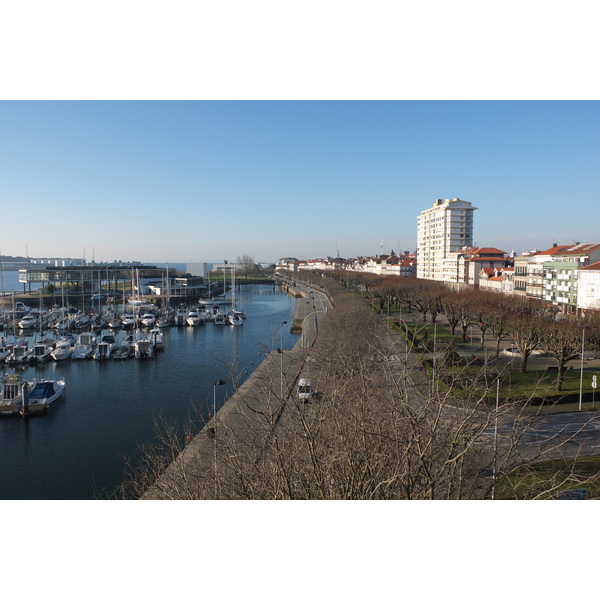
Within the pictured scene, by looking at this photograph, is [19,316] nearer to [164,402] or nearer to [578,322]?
[164,402]

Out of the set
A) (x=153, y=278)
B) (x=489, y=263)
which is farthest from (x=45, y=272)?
(x=489, y=263)

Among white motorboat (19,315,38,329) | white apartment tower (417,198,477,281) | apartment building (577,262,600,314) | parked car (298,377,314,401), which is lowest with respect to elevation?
white motorboat (19,315,38,329)

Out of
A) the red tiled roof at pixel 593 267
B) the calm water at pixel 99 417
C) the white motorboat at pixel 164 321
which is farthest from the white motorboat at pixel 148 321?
the red tiled roof at pixel 593 267

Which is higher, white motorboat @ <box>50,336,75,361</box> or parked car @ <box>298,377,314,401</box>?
parked car @ <box>298,377,314,401</box>

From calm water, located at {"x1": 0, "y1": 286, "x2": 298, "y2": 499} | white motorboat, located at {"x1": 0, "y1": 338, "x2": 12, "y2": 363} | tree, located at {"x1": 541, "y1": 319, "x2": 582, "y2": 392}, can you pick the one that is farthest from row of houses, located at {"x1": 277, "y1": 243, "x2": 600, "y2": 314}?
white motorboat, located at {"x1": 0, "y1": 338, "x2": 12, "y2": 363}

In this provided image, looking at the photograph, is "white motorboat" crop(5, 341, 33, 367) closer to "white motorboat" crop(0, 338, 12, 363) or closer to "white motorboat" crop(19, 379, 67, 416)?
"white motorboat" crop(0, 338, 12, 363)

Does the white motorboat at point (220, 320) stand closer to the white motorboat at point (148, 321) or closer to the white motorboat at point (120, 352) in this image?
the white motorboat at point (148, 321)
